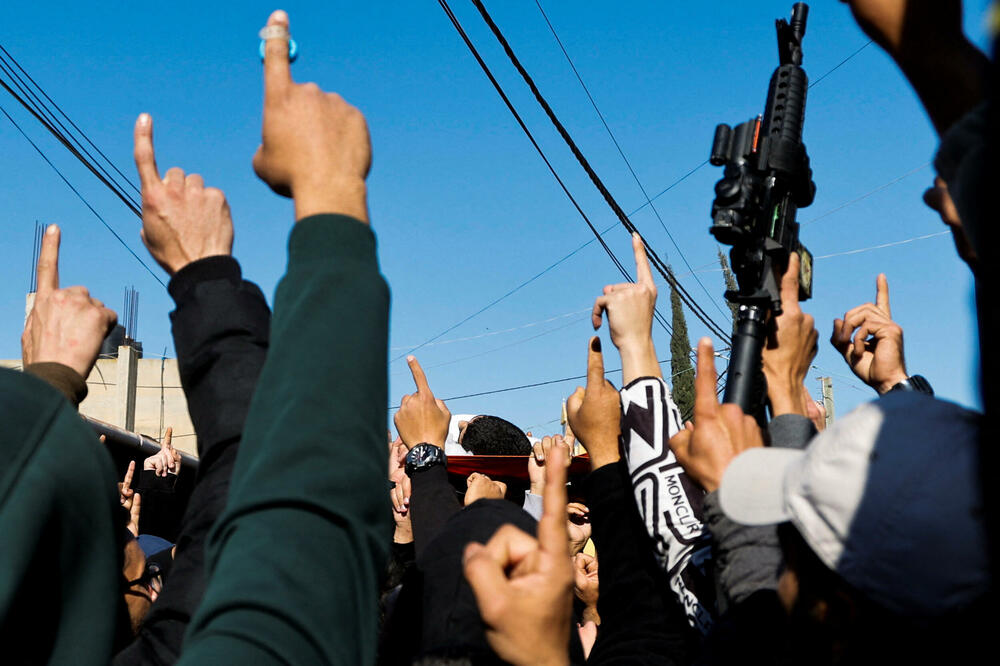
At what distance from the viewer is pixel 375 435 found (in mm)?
1063

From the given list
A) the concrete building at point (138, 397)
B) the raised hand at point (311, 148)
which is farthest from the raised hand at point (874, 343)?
the concrete building at point (138, 397)

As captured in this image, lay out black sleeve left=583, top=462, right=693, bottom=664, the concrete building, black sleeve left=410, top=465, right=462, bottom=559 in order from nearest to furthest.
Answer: black sleeve left=583, top=462, right=693, bottom=664 → black sleeve left=410, top=465, right=462, bottom=559 → the concrete building

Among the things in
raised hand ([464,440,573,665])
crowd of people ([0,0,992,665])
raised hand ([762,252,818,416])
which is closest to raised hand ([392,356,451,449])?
crowd of people ([0,0,992,665])

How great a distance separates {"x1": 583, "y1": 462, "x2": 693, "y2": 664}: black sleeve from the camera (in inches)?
88.5

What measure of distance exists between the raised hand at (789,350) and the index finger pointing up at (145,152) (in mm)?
1600

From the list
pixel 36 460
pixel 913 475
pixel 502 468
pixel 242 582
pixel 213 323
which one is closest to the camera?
pixel 242 582

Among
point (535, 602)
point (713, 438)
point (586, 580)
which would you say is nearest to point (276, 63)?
point (535, 602)

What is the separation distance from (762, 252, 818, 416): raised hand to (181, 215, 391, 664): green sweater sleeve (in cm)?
161

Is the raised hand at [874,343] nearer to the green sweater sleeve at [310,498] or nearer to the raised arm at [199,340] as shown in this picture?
the raised arm at [199,340]

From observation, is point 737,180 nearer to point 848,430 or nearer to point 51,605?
point 848,430

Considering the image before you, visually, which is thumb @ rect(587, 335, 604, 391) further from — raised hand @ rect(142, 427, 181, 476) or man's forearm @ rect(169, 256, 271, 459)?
raised hand @ rect(142, 427, 181, 476)

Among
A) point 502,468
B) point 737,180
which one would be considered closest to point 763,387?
point 737,180

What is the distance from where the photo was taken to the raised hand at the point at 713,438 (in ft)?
6.41

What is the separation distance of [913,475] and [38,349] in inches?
63.3
